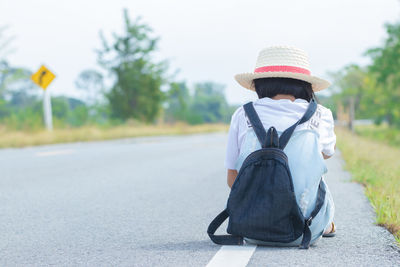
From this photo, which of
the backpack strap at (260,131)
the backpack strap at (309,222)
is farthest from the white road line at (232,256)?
the backpack strap at (260,131)

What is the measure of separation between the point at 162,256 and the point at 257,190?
708 millimetres

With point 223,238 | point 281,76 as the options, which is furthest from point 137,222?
point 281,76

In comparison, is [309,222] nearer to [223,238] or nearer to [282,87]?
[223,238]

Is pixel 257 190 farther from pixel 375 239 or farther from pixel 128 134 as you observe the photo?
pixel 128 134

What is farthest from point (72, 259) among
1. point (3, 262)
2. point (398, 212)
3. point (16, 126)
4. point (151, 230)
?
point (16, 126)

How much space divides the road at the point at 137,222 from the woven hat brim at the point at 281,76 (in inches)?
41.3

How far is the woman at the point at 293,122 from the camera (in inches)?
112

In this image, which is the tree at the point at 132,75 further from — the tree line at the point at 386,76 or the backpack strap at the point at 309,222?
the backpack strap at the point at 309,222

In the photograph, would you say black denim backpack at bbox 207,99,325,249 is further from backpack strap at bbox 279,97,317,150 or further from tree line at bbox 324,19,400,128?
tree line at bbox 324,19,400,128

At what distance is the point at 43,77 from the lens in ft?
61.0

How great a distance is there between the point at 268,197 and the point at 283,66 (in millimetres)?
856

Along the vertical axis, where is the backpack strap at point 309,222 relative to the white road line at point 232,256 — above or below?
above

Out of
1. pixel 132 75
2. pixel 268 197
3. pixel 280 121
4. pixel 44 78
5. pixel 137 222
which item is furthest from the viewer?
pixel 132 75

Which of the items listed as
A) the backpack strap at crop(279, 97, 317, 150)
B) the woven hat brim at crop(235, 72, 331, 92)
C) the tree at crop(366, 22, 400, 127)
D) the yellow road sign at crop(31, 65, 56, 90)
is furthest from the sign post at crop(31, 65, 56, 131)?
the tree at crop(366, 22, 400, 127)
